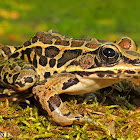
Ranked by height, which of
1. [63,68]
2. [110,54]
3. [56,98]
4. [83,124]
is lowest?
[83,124]

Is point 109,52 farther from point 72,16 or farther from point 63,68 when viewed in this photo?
point 72,16

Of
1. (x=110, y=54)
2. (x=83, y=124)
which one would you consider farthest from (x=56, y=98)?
(x=110, y=54)

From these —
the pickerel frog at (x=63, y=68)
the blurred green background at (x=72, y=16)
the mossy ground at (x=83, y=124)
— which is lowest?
the mossy ground at (x=83, y=124)

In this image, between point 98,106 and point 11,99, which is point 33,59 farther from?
point 98,106

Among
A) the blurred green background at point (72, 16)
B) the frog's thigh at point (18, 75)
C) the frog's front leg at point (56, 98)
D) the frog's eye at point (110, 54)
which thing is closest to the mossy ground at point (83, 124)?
the frog's front leg at point (56, 98)

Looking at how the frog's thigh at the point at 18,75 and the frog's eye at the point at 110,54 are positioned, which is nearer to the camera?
the frog's eye at the point at 110,54

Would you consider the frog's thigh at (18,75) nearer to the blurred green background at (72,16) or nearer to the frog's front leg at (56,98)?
the frog's front leg at (56,98)
